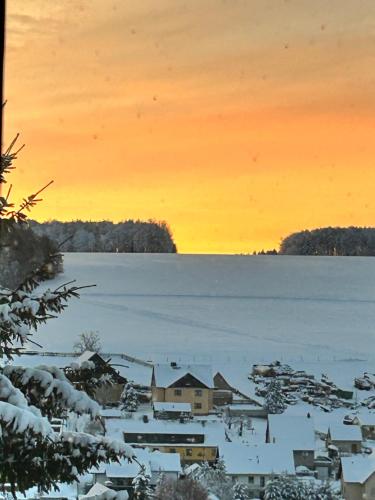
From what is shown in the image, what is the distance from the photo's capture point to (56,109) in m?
2.39

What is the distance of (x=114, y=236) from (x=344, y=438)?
991 mm

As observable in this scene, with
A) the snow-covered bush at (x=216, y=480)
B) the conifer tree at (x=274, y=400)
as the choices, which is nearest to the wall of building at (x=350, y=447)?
the conifer tree at (x=274, y=400)

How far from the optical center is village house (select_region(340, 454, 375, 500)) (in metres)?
2.10

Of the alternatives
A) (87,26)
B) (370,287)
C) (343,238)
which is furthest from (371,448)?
(87,26)

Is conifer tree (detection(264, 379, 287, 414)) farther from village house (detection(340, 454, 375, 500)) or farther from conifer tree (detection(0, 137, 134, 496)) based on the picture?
conifer tree (detection(0, 137, 134, 496))

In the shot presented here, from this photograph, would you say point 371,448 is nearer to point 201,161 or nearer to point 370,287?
point 370,287

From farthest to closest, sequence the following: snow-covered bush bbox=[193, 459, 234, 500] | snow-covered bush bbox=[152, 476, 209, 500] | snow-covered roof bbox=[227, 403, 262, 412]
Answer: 1. snow-covered roof bbox=[227, 403, 262, 412]
2. snow-covered bush bbox=[193, 459, 234, 500]
3. snow-covered bush bbox=[152, 476, 209, 500]

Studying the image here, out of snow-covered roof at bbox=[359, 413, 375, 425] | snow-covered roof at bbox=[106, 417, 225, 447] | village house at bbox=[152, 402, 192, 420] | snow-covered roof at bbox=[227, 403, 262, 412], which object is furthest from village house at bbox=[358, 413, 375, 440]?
village house at bbox=[152, 402, 192, 420]

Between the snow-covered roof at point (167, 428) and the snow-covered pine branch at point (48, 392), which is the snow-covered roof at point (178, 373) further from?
the snow-covered pine branch at point (48, 392)

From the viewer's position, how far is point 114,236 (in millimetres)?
2250

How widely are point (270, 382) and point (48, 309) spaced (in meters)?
1.08

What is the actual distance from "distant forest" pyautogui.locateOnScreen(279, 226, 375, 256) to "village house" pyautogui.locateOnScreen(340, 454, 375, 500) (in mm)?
662

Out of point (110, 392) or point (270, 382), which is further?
point (270, 382)

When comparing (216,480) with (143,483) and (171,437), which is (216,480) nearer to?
(171,437)
